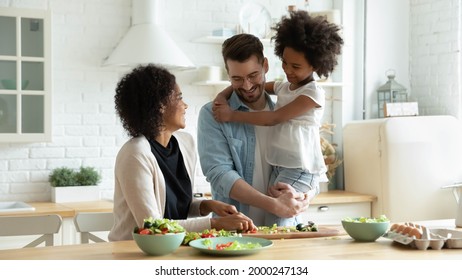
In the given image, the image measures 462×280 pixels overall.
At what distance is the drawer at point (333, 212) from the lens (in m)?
4.89

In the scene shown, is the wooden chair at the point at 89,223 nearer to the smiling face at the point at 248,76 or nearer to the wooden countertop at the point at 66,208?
the smiling face at the point at 248,76

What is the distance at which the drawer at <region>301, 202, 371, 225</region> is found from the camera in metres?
4.89

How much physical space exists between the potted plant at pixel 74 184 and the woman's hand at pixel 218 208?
6.91 ft

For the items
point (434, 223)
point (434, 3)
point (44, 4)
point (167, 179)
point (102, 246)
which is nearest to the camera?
point (102, 246)

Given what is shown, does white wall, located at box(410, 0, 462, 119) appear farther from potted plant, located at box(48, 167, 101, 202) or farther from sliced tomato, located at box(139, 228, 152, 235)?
sliced tomato, located at box(139, 228, 152, 235)

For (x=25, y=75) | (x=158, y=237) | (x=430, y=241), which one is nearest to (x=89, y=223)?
(x=158, y=237)

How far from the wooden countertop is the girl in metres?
1.63

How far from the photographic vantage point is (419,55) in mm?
5684

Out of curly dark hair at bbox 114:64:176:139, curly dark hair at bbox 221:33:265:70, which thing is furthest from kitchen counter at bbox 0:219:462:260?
curly dark hair at bbox 221:33:265:70

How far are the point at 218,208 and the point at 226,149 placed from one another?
0.31 meters

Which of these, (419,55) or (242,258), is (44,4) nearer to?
(419,55)

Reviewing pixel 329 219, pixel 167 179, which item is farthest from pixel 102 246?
pixel 329 219

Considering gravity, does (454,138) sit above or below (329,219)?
above
